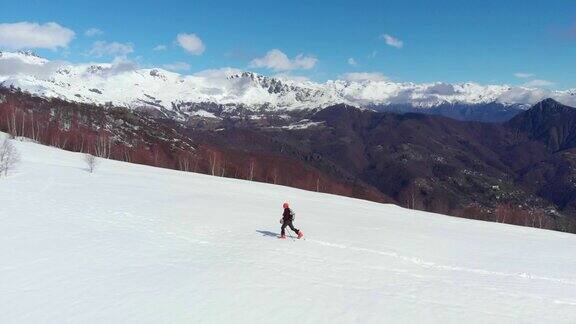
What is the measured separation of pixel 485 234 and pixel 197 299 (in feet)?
125

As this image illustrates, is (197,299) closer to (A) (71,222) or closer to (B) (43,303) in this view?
(B) (43,303)

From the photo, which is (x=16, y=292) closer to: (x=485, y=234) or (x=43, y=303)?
(x=43, y=303)

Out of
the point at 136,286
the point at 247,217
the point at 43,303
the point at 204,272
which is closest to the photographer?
the point at 43,303

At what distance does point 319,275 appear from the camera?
22.3 meters

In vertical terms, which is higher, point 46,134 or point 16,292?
point 46,134

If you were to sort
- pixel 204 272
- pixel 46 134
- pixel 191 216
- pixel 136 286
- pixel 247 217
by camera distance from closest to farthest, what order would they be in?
1. pixel 136 286
2. pixel 204 272
3. pixel 191 216
4. pixel 247 217
5. pixel 46 134

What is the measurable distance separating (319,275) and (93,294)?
391 inches

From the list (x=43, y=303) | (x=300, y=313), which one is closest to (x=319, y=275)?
(x=300, y=313)

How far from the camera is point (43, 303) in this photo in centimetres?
1711

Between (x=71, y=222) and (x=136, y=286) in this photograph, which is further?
(x=71, y=222)

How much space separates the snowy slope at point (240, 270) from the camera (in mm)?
17328

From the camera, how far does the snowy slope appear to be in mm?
17328

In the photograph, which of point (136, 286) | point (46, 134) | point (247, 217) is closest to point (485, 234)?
point (247, 217)

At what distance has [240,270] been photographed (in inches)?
864
